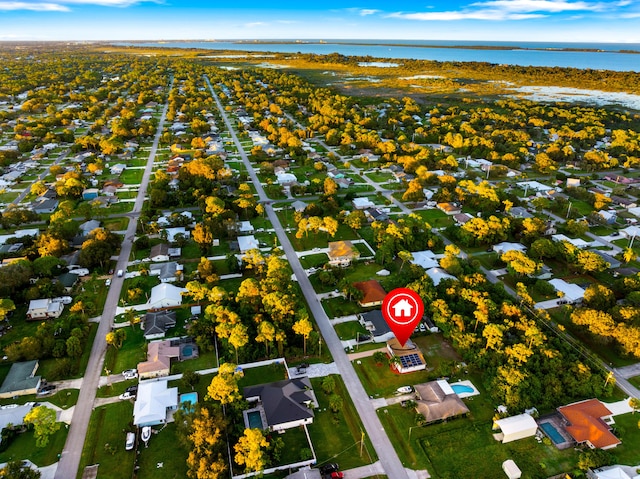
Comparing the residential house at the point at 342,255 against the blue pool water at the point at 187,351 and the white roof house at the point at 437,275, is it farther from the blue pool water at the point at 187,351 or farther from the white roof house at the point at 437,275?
the blue pool water at the point at 187,351

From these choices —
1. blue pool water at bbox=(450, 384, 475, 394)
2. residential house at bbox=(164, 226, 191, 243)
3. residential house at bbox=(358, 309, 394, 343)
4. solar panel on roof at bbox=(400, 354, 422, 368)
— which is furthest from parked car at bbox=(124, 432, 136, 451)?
residential house at bbox=(164, 226, 191, 243)

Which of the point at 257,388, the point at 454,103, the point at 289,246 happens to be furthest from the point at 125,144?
the point at 454,103

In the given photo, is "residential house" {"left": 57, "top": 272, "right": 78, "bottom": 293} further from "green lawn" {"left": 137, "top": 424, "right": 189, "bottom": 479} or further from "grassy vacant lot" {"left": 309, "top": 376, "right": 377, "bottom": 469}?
"grassy vacant lot" {"left": 309, "top": 376, "right": 377, "bottom": 469}

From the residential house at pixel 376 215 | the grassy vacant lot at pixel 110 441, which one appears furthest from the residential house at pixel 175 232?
the grassy vacant lot at pixel 110 441

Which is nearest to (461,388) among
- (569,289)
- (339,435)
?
(339,435)

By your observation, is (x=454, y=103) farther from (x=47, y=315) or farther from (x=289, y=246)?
(x=47, y=315)

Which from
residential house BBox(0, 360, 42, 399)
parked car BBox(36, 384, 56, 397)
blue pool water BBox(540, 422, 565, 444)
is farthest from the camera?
parked car BBox(36, 384, 56, 397)
